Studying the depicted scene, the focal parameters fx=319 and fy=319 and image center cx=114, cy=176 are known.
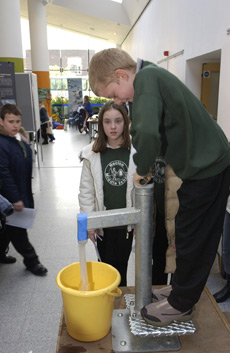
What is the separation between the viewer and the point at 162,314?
0.98 m

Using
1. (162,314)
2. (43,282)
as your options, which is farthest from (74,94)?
(162,314)

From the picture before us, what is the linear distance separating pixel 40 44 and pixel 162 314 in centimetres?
1137

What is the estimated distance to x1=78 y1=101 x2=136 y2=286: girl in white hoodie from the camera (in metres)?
1.75

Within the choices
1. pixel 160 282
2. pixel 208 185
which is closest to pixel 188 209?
pixel 208 185

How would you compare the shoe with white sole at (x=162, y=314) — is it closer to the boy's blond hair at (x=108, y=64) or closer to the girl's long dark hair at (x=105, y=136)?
the boy's blond hair at (x=108, y=64)

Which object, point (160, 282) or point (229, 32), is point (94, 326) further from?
point (229, 32)

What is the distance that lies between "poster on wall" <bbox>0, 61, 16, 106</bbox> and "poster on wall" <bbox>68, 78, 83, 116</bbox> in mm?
9645

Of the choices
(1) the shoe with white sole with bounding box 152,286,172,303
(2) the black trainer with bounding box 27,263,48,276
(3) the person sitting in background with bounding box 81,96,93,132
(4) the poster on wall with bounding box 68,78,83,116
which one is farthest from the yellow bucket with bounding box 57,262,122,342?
(4) the poster on wall with bounding box 68,78,83,116

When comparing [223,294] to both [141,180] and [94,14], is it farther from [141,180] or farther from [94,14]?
[94,14]

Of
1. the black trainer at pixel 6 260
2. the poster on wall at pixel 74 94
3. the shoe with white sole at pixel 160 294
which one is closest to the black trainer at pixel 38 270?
the black trainer at pixel 6 260

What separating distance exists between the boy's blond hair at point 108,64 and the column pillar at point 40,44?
9.95 m

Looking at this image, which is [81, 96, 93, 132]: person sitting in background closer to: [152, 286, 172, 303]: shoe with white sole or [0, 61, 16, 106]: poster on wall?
[0, 61, 16, 106]: poster on wall

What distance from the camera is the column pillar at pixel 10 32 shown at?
18.1 feet

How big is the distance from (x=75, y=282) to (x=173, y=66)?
259 inches
